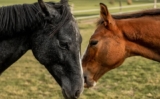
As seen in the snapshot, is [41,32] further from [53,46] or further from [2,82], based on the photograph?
[2,82]

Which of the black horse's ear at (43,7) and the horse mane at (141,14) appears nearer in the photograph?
the black horse's ear at (43,7)

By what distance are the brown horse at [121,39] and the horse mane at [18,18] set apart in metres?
1.41

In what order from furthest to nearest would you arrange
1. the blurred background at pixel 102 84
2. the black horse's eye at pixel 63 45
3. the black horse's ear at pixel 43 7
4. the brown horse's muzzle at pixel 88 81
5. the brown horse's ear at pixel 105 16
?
1. the blurred background at pixel 102 84
2. the brown horse's muzzle at pixel 88 81
3. the brown horse's ear at pixel 105 16
4. the black horse's eye at pixel 63 45
5. the black horse's ear at pixel 43 7

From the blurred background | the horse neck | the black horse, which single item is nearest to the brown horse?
the horse neck

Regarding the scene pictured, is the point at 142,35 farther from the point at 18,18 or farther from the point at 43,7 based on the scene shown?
the point at 18,18

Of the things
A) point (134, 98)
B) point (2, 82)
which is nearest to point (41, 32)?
point (134, 98)

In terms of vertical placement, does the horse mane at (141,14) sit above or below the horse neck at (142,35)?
above

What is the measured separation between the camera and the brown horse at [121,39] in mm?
4199

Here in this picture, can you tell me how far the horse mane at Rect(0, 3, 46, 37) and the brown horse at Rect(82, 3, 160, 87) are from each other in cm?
141

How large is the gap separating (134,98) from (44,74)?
273 cm

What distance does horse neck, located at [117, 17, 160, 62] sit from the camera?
4.19 meters

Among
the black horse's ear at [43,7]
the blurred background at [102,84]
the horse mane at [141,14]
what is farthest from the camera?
the blurred background at [102,84]

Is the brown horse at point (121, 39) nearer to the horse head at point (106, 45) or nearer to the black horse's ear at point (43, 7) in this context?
the horse head at point (106, 45)

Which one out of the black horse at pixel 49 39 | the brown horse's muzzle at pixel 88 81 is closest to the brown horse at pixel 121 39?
the brown horse's muzzle at pixel 88 81
